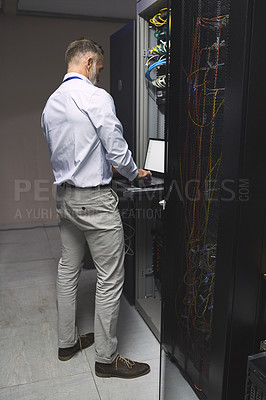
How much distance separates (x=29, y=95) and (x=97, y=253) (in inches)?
103

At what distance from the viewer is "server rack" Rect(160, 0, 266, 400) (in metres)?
0.93

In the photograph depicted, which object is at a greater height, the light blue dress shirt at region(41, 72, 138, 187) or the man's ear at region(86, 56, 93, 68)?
the man's ear at region(86, 56, 93, 68)

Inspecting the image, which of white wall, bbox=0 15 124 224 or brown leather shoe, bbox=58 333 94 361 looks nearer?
brown leather shoe, bbox=58 333 94 361

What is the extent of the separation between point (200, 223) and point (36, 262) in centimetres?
206

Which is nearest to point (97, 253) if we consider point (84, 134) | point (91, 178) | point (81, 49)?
point (91, 178)

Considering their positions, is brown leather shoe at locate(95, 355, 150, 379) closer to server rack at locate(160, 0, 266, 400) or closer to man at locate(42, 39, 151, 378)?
man at locate(42, 39, 151, 378)

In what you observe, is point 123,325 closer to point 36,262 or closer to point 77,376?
point 77,376

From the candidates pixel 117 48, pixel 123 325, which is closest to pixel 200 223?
pixel 123 325

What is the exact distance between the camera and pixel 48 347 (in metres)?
2.01

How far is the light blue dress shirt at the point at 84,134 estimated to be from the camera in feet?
5.23

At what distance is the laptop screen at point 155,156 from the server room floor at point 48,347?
36.4 inches

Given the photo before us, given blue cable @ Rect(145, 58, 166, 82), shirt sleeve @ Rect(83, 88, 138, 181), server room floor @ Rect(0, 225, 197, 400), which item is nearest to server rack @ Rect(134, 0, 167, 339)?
blue cable @ Rect(145, 58, 166, 82)

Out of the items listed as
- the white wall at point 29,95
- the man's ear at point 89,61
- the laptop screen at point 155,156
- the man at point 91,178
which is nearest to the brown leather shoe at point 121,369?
the man at point 91,178

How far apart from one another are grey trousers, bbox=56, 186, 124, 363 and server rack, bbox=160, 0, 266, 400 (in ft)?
0.96
